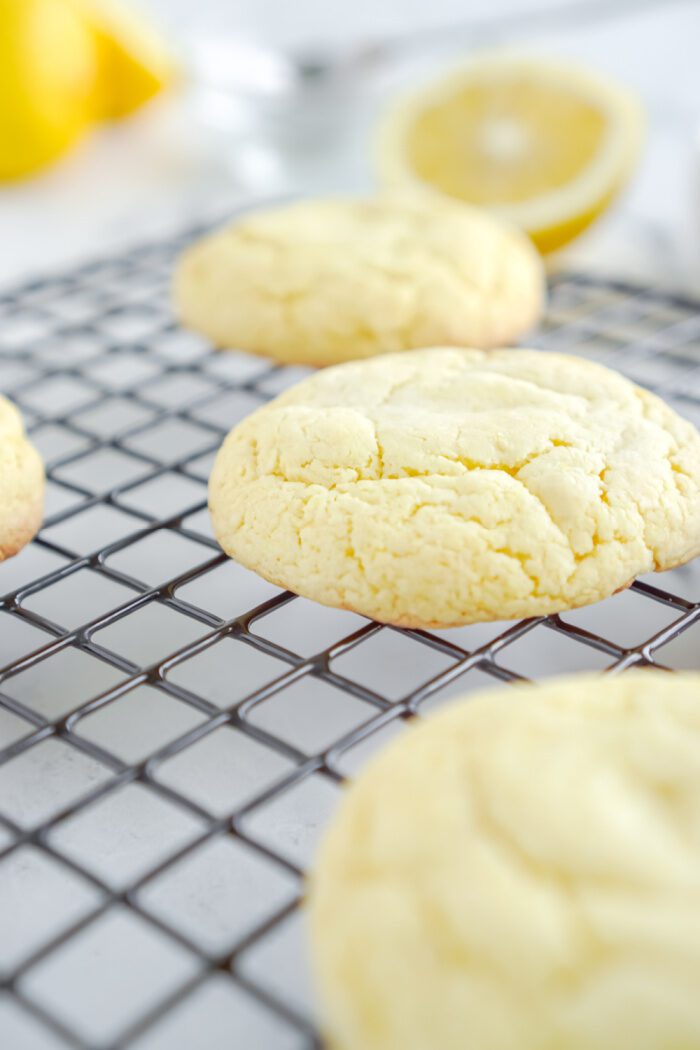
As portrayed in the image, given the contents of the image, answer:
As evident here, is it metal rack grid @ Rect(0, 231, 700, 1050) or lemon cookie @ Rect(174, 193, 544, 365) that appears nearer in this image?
metal rack grid @ Rect(0, 231, 700, 1050)

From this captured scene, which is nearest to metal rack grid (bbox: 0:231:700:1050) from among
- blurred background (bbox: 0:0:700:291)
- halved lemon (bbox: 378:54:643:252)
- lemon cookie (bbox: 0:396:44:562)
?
lemon cookie (bbox: 0:396:44:562)

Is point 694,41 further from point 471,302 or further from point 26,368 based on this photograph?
point 26,368

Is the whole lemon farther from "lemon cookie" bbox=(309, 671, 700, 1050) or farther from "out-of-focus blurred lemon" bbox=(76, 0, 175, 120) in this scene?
"lemon cookie" bbox=(309, 671, 700, 1050)

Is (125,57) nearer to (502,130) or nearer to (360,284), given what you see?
(502,130)

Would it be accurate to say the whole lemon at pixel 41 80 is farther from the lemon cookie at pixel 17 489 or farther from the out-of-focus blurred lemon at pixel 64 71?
the lemon cookie at pixel 17 489

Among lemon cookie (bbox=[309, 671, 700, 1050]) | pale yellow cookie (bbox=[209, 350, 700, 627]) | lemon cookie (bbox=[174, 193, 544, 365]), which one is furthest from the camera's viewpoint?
lemon cookie (bbox=[174, 193, 544, 365])
